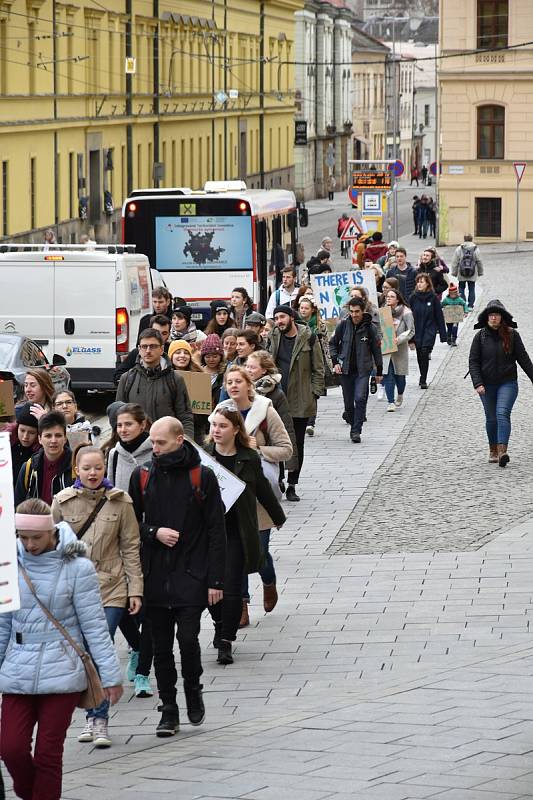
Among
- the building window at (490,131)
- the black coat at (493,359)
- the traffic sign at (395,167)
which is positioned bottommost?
the black coat at (493,359)

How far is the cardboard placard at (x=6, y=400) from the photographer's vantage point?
1272cm

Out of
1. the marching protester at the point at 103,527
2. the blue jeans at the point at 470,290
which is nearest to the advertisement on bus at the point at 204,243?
the blue jeans at the point at 470,290

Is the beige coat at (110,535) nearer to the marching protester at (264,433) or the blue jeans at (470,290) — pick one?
the marching protester at (264,433)

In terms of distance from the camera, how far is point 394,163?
146 feet

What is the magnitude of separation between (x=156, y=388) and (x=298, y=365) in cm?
367

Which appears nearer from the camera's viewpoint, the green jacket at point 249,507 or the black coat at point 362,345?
the green jacket at point 249,507

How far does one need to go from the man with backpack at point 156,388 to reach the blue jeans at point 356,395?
649 cm

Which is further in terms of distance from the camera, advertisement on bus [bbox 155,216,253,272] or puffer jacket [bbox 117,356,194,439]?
advertisement on bus [bbox 155,216,253,272]

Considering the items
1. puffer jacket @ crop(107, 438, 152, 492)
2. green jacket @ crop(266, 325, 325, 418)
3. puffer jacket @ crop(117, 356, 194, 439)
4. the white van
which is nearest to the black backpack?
the white van

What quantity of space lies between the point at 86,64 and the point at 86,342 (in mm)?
32803

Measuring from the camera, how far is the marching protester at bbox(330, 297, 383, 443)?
61.9 feet

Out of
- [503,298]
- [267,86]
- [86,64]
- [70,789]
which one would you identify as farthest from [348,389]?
[267,86]

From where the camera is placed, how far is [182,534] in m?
8.33

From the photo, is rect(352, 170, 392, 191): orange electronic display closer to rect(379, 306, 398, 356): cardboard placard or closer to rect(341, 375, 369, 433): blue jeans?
rect(379, 306, 398, 356): cardboard placard
